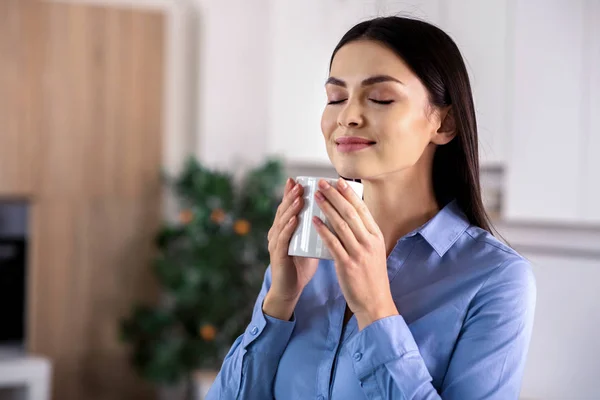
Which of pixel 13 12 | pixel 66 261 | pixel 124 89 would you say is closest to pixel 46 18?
pixel 13 12

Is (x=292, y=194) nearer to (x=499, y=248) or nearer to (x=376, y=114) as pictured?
(x=376, y=114)

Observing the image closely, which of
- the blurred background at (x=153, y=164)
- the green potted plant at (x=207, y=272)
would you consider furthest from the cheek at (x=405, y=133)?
the green potted plant at (x=207, y=272)

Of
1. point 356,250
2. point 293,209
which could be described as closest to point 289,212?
point 293,209

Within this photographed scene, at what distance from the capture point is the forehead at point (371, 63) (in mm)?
1116

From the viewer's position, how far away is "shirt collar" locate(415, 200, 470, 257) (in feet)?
3.81

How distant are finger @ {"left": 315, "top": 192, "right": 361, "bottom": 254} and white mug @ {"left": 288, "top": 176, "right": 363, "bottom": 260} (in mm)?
14

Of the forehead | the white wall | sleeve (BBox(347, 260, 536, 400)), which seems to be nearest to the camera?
sleeve (BBox(347, 260, 536, 400))

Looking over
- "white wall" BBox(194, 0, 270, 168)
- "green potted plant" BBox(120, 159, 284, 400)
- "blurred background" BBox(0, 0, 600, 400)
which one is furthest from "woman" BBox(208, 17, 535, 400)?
"white wall" BBox(194, 0, 270, 168)

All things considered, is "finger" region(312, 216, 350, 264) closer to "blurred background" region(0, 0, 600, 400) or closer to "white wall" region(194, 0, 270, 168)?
"blurred background" region(0, 0, 600, 400)

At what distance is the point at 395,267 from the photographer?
1.18m

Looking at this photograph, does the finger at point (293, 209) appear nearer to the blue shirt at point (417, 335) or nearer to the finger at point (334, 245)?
the finger at point (334, 245)

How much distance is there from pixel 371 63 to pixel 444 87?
0.39 feet

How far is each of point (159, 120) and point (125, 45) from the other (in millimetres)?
421

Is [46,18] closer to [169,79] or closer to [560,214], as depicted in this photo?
[169,79]
